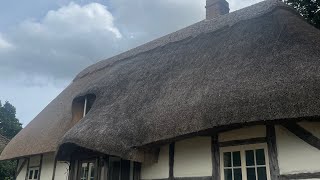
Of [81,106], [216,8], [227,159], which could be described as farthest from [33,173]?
[216,8]

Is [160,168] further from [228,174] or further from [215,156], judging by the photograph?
[228,174]

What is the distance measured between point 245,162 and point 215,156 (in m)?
0.66

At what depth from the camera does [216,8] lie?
12.3 metres

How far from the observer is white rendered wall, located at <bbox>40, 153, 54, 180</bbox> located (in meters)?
11.9

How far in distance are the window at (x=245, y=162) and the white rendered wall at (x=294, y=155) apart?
1.07 feet

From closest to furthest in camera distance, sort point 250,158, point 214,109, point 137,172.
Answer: point 214,109 → point 250,158 → point 137,172

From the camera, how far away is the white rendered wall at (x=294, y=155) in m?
6.06

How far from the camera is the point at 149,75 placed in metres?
9.76

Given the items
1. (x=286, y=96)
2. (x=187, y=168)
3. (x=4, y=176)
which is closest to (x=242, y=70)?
(x=286, y=96)

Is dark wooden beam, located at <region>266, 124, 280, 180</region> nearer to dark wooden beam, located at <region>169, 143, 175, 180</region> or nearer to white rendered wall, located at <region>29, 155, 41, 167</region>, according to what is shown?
dark wooden beam, located at <region>169, 143, 175, 180</region>

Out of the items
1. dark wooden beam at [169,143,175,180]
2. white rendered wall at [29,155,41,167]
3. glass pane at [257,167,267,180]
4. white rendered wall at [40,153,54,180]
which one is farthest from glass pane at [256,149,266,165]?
white rendered wall at [29,155,41,167]

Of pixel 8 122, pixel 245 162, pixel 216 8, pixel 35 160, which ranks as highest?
pixel 216 8

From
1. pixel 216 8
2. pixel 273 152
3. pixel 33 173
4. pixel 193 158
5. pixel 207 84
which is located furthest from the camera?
pixel 33 173

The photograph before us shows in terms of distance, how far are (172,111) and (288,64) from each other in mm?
2604
